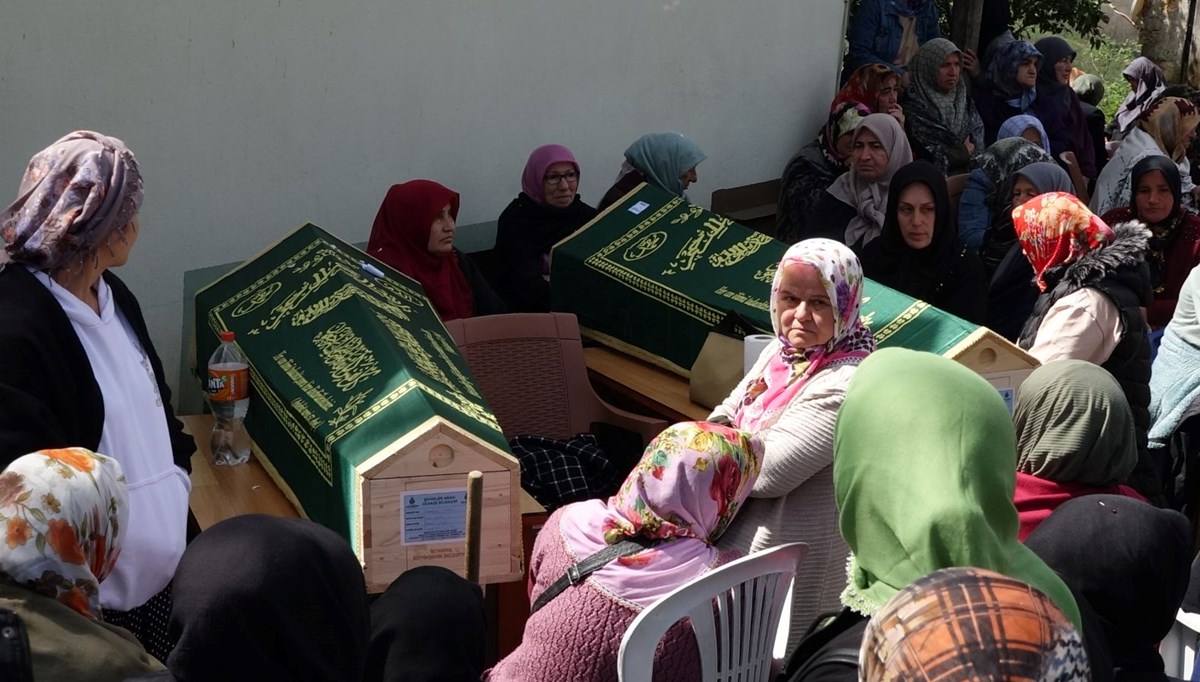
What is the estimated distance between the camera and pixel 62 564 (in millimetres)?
2051

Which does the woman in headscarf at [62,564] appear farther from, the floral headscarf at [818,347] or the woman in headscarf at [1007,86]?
the woman in headscarf at [1007,86]

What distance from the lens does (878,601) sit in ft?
6.89

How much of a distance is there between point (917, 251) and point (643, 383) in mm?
1361

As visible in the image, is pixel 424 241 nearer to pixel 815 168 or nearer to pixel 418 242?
pixel 418 242

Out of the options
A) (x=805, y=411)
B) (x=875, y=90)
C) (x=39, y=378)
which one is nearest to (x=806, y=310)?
(x=805, y=411)

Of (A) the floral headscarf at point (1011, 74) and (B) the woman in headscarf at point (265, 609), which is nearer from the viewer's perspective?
(B) the woman in headscarf at point (265, 609)

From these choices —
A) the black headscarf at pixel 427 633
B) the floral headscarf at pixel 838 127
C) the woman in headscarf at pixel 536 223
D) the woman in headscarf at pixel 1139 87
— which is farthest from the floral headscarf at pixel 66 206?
the woman in headscarf at pixel 1139 87

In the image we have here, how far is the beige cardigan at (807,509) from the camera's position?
126 inches

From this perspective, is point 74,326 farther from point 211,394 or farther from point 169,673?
point 211,394

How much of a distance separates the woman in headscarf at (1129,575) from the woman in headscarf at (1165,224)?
12.3ft

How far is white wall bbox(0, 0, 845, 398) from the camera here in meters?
4.91

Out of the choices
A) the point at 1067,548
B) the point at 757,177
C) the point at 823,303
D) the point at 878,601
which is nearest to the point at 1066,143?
the point at 757,177

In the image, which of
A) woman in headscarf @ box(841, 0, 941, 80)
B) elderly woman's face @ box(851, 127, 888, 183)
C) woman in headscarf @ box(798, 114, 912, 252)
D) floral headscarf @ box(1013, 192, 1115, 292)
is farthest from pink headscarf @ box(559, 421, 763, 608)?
woman in headscarf @ box(841, 0, 941, 80)

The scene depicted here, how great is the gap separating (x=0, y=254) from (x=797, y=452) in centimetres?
178
